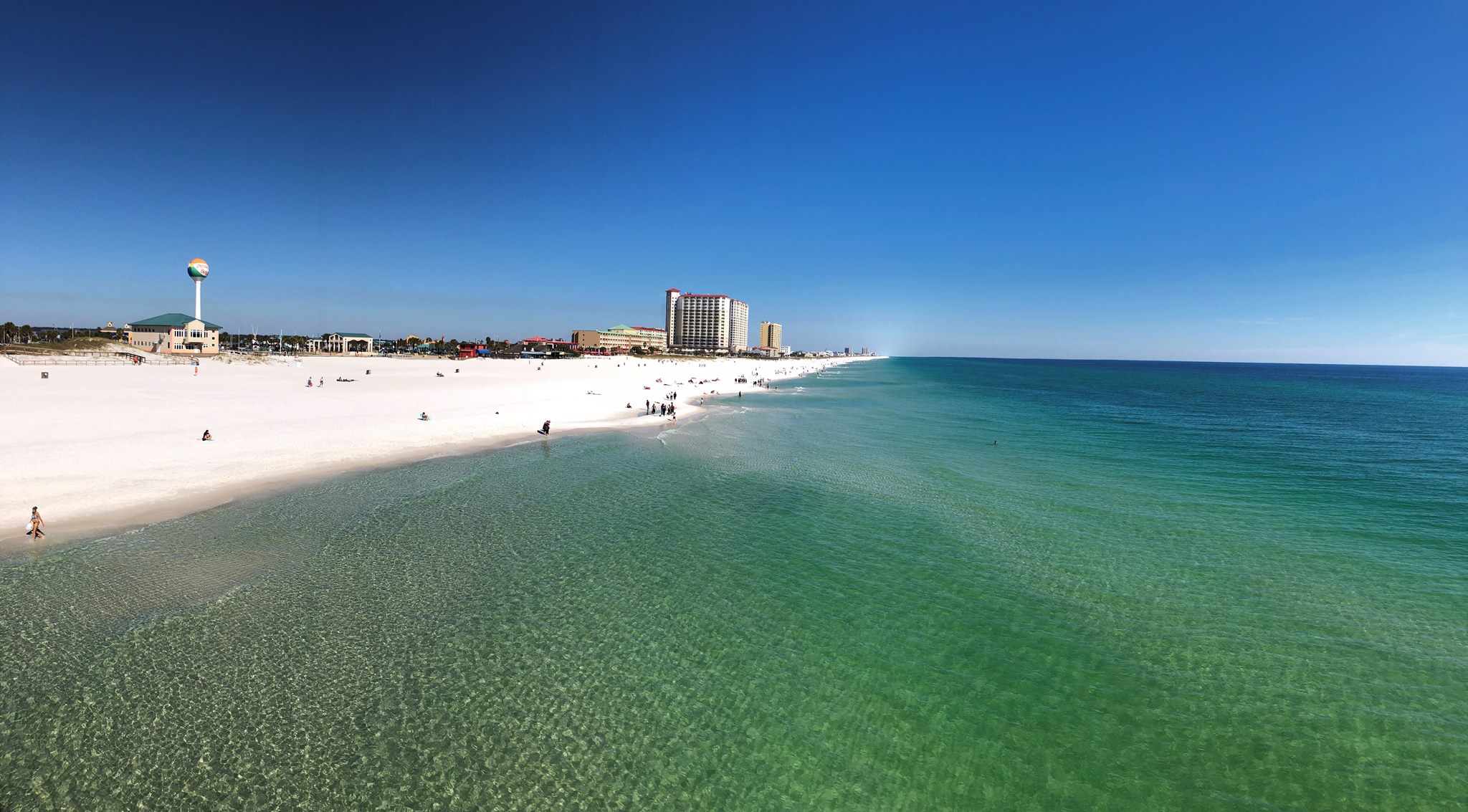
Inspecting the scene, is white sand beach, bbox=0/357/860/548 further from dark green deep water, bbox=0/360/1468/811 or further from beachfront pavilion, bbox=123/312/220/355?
beachfront pavilion, bbox=123/312/220/355

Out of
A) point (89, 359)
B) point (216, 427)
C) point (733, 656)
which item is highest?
point (89, 359)

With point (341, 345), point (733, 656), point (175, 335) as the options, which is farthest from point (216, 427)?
point (341, 345)

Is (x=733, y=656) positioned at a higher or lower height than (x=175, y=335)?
lower

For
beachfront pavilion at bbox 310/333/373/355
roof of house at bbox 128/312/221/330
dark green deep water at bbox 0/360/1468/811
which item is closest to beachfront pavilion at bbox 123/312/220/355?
roof of house at bbox 128/312/221/330

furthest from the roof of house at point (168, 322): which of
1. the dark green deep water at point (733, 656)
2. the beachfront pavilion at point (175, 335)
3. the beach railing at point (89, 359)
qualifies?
the dark green deep water at point (733, 656)

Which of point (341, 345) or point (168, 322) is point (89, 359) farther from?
point (341, 345)
